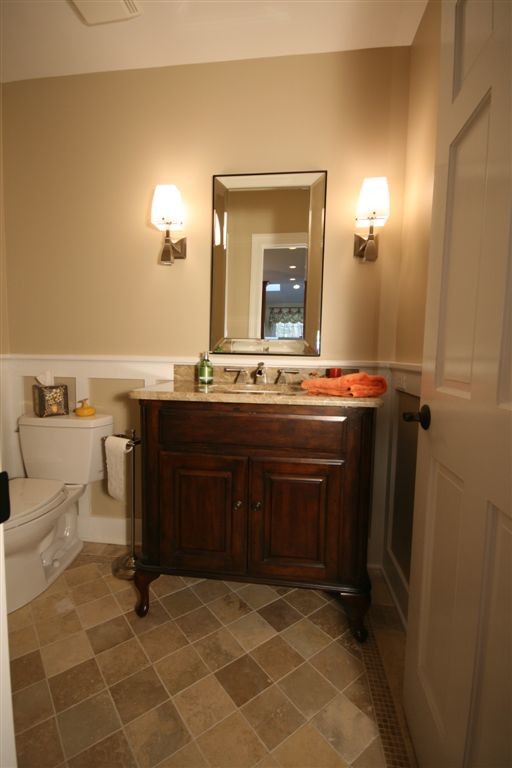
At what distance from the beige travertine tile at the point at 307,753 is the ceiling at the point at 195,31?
2.67 m

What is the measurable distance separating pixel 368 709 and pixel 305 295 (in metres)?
1.62

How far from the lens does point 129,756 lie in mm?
929

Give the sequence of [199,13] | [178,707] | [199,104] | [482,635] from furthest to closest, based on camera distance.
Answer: [199,104], [199,13], [178,707], [482,635]

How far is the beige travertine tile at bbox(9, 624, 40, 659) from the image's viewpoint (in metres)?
1.25

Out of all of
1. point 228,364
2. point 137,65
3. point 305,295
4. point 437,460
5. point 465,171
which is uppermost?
point 137,65

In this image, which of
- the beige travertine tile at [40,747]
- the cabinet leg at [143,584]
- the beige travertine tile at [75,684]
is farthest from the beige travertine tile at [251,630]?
the beige travertine tile at [40,747]

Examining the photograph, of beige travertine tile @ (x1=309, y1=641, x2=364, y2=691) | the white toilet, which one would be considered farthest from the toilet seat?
beige travertine tile @ (x1=309, y1=641, x2=364, y2=691)

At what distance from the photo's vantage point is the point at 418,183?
1.42m

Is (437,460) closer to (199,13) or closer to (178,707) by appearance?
(178,707)

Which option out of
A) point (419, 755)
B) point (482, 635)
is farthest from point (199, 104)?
point (419, 755)

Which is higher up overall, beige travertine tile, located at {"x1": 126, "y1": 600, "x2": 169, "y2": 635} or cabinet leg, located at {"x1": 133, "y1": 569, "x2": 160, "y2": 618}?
cabinet leg, located at {"x1": 133, "y1": 569, "x2": 160, "y2": 618}

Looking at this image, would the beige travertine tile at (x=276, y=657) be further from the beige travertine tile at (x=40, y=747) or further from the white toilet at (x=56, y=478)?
the white toilet at (x=56, y=478)

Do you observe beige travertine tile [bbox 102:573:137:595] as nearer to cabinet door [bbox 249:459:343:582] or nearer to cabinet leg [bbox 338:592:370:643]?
cabinet door [bbox 249:459:343:582]

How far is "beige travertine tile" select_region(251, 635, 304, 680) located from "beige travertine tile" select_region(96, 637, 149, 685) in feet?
1.37
